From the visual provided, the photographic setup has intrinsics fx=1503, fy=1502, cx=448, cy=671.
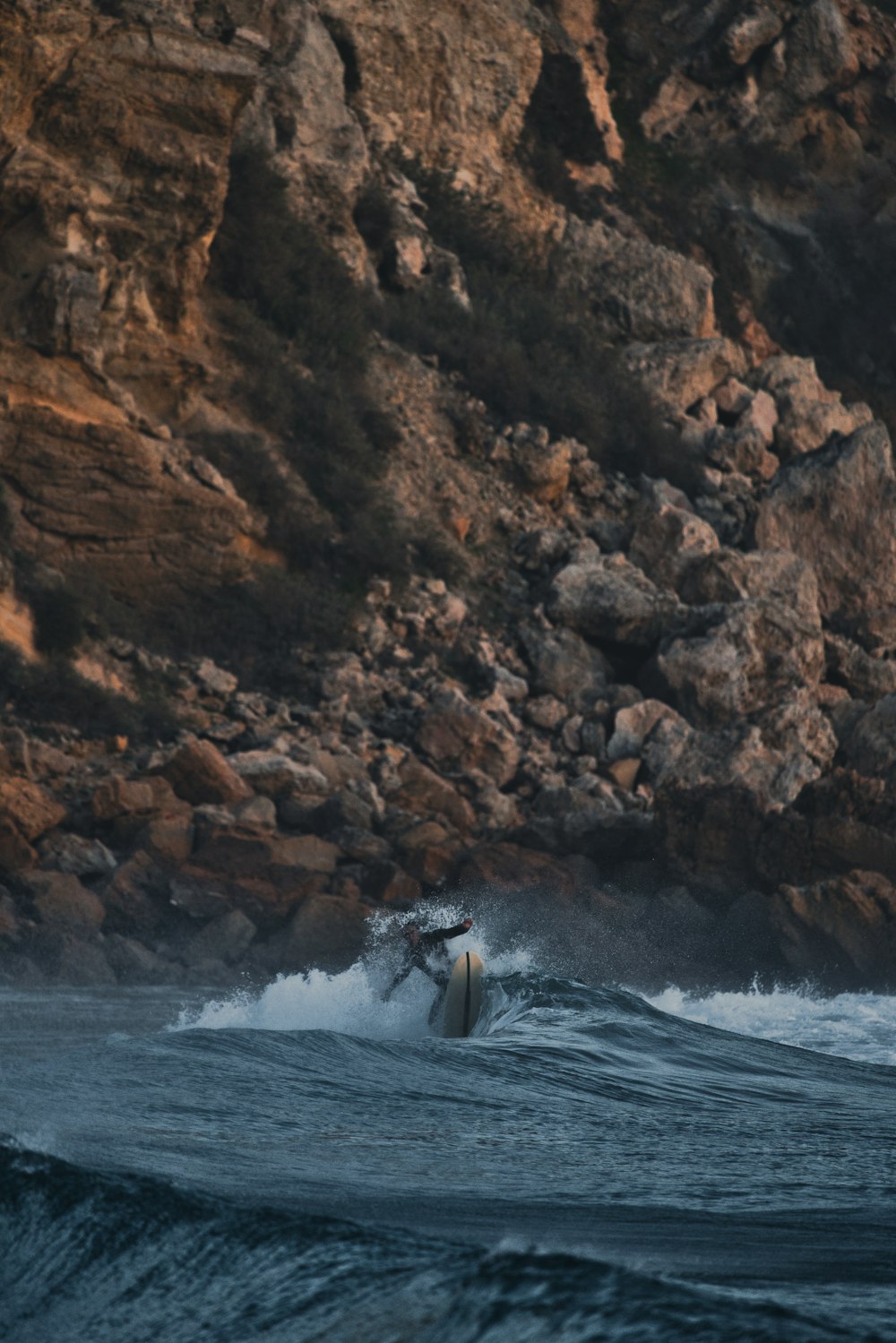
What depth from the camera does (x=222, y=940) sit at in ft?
47.1

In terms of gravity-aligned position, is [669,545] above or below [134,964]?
above

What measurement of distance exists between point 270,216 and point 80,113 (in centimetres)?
513

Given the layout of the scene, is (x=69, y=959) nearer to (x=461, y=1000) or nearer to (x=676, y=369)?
(x=461, y=1000)

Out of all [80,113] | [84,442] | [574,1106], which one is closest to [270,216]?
[80,113]

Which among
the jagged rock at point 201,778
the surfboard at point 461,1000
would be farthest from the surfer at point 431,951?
the jagged rock at point 201,778

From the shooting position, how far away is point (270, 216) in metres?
25.3

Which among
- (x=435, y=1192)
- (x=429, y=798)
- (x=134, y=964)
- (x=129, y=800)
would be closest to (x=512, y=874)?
(x=429, y=798)

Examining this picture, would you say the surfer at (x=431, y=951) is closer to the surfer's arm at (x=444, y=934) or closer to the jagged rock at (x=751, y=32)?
the surfer's arm at (x=444, y=934)

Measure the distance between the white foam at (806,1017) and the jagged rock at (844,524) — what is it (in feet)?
40.9

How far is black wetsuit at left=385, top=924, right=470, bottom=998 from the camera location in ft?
34.5

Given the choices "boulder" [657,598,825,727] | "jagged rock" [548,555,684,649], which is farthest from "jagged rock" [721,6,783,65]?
"boulder" [657,598,825,727]

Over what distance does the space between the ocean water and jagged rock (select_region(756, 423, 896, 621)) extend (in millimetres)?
18097

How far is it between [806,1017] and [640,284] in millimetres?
20551

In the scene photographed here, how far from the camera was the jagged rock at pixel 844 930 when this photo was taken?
1452 centimetres
